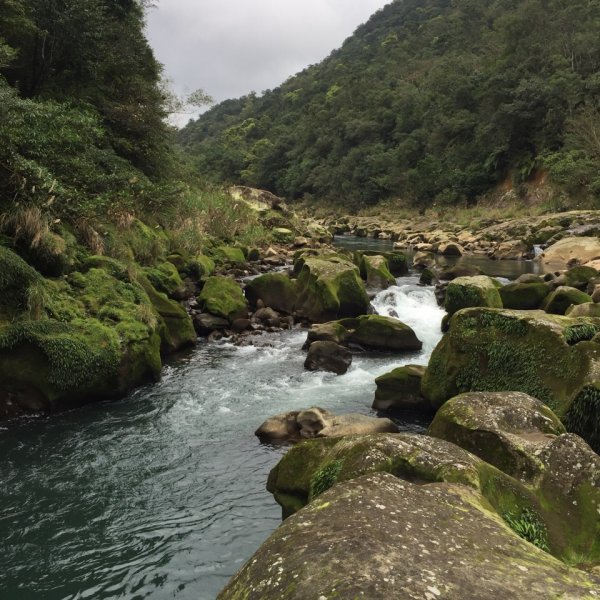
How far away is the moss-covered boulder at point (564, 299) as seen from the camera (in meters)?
13.7

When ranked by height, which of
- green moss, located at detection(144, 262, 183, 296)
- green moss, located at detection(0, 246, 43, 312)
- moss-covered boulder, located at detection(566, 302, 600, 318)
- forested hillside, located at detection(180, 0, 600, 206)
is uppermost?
forested hillside, located at detection(180, 0, 600, 206)

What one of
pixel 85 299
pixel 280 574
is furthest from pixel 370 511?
pixel 85 299

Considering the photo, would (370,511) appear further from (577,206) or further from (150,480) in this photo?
(577,206)

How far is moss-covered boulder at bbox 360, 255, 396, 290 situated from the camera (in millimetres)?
20750

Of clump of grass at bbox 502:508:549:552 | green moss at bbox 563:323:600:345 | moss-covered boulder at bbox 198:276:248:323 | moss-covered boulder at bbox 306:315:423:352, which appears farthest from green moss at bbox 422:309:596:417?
moss-covered boulder at bbox 198:276:248:323

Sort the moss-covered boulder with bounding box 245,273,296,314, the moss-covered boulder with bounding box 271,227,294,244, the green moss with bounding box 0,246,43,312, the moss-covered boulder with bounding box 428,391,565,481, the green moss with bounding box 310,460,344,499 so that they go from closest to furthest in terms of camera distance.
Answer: the green moss with bounding box 310,460,344,499
the moss-covered boulder with bounding box 428,391,565,481
the green moss with bounding box 0,246,43,312
the moss-covered boulder with bounding box 245,273,296,314
the moss-covered boulder with bounding box 271,227,294,244

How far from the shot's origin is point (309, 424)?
8.61 m

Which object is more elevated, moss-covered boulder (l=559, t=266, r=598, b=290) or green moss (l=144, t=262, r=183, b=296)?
green moss (l=144, t=262, r=183, b=296)

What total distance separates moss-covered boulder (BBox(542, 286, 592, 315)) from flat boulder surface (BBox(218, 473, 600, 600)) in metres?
11.8

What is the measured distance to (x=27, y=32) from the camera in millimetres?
16938

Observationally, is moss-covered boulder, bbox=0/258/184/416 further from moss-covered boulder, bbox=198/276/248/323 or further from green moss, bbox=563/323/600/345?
green moss, bbox=563/323/600/345

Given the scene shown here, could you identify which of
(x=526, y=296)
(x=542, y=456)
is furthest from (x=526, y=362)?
(x=526, y=296)

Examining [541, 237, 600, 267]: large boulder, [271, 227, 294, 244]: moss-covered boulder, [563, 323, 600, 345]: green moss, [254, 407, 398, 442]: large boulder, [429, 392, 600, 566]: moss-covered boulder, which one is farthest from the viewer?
[271, 227, 294, 244]: moss-covered boulder

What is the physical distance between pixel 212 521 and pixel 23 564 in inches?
82.9
